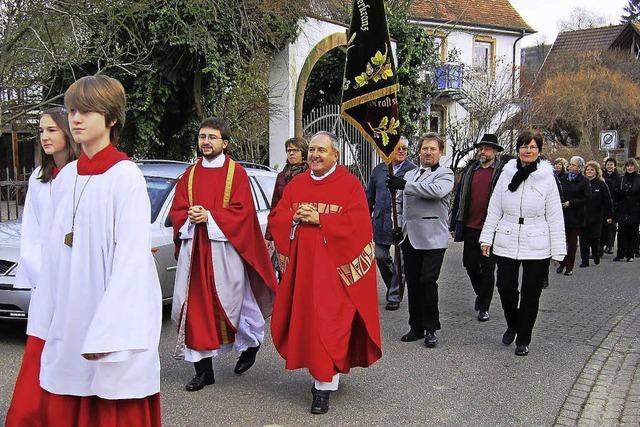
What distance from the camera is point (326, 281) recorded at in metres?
4.65

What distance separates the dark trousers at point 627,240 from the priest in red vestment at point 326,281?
32.2 ft

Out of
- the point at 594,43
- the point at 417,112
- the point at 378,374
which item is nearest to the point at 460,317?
the point at 378,374

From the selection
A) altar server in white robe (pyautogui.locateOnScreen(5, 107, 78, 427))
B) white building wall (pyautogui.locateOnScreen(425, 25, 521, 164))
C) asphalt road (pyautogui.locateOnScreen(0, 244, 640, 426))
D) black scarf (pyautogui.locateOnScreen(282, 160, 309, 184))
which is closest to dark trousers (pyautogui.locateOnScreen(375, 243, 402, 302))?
asphalt road (pyautogui.locateOnScreen(0, 244, 640, 426))

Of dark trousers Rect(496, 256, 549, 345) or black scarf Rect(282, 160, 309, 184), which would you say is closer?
dark trousers Rect(496, 256, 549, 345)

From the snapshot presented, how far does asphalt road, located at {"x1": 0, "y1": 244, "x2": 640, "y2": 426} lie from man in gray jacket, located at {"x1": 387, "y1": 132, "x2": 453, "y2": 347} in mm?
322

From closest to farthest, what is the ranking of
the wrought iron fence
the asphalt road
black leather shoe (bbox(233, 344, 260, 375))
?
the asphalt road, black leather shoe (bbox(233, 344, 260, 375)), the wrought iron fence

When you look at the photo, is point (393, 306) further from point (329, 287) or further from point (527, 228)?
point (329, 287)

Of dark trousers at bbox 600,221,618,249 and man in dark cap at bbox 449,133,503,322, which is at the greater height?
man in dark cap at bbox 449,133,503,322

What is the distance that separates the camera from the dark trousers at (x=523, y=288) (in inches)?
234

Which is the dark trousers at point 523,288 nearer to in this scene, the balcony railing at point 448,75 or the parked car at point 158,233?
the parked car at point 158,233

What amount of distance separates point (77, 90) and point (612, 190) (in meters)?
12.7

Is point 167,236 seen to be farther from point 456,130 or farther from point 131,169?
point 456,130

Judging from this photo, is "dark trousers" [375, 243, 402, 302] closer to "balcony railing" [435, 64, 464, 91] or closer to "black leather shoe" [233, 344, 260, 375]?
"black leather shoe" [233, 344, 260, 375]

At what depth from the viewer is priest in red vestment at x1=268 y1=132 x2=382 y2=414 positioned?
4605 mm
